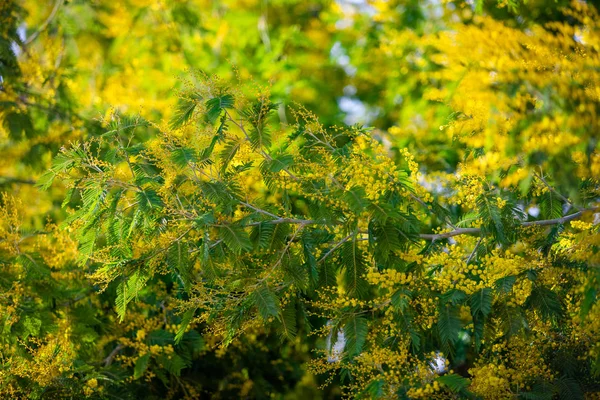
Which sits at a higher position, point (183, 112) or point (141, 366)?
point (183, 112)

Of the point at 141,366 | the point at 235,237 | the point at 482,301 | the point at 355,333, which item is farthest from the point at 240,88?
the point at 141,366

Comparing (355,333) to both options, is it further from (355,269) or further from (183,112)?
(183,112)

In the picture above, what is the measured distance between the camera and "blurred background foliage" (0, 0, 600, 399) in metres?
4.01

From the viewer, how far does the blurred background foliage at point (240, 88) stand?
4012 mm

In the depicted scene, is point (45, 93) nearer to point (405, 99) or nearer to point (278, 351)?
point (278, 351)

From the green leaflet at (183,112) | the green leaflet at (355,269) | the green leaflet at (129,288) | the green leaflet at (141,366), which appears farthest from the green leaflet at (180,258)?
the green leaflet at (141,366)

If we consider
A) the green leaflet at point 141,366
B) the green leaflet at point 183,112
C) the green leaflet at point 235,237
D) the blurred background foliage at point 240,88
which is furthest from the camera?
the green leaflet at point 141,366

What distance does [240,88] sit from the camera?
4.87 meters

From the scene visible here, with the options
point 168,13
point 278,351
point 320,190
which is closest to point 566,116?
point 320,190

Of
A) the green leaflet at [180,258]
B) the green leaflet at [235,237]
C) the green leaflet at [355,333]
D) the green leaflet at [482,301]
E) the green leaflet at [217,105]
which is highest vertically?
the green leaflet at [217,105]

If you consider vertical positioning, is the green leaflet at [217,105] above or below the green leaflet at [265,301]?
above

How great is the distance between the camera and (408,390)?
4559 mm

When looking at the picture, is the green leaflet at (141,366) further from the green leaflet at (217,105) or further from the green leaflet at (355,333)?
the green leaflet at (217,105)

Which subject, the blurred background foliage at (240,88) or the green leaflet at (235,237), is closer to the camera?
the blurred background foliage at (240,88)
